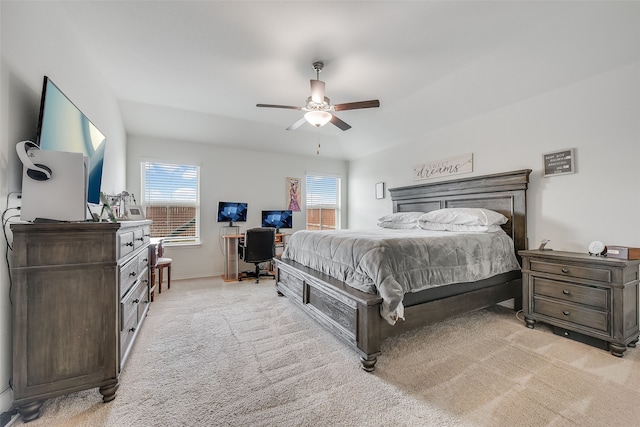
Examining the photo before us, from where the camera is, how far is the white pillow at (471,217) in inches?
121

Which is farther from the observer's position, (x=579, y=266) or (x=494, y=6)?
(x=579, y=266)

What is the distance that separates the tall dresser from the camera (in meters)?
1.41

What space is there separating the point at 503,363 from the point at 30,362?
10.2 ft

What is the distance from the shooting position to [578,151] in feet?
8.95

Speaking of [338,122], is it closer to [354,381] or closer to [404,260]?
[404,260]

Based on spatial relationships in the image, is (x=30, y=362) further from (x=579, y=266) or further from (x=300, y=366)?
(x=579, y=266)

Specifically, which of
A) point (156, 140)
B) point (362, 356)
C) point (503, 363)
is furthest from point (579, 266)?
point (156, 140)

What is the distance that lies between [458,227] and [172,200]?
15.5 ft

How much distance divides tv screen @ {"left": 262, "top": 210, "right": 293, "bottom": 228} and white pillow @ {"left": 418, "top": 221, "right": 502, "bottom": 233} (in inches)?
110

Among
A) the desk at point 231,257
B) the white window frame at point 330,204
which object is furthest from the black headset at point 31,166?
the white window frame at point 330,204

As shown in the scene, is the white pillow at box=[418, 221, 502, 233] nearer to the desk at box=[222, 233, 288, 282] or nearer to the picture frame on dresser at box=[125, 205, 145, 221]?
the desk at box=[222, 233, 288, 282]

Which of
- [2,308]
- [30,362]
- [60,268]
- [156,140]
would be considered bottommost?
[30,362]

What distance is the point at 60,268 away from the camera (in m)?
1.48

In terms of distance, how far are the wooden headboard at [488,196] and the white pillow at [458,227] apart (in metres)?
0.28
